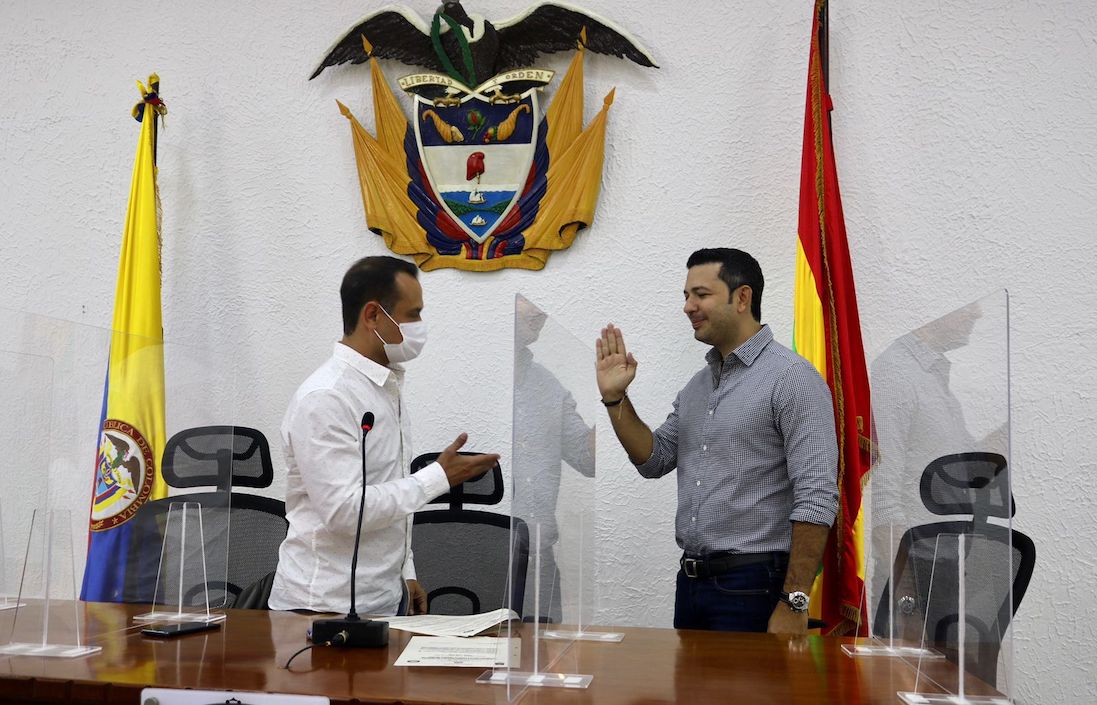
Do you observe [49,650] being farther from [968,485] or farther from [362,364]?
[968,485]

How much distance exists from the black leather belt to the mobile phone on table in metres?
1.21

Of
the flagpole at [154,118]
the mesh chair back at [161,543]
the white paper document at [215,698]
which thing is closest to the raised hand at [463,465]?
the mesh chair back at [161,543]

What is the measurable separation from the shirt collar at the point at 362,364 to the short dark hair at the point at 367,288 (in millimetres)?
77

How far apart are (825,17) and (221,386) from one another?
2.32m

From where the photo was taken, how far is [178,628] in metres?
1.93

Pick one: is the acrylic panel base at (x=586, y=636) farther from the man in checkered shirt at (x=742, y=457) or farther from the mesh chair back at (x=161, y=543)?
the mesh chair back at (x=161, y=543)

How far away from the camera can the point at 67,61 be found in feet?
13.4

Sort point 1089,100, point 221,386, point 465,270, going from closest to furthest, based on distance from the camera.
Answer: point 221,386
point 1089,100
point 465,270

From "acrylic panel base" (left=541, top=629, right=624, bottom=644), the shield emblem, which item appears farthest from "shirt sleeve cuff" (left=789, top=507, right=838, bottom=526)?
the shield emblem

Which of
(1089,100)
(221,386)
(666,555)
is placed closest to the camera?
(221,386)

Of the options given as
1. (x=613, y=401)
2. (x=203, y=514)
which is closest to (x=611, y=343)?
(x=613, y=401)

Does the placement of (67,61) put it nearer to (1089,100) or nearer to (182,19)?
(182,19)

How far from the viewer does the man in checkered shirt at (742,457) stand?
2371mm

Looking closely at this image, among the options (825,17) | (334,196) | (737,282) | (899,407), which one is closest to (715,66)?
(825,17)
